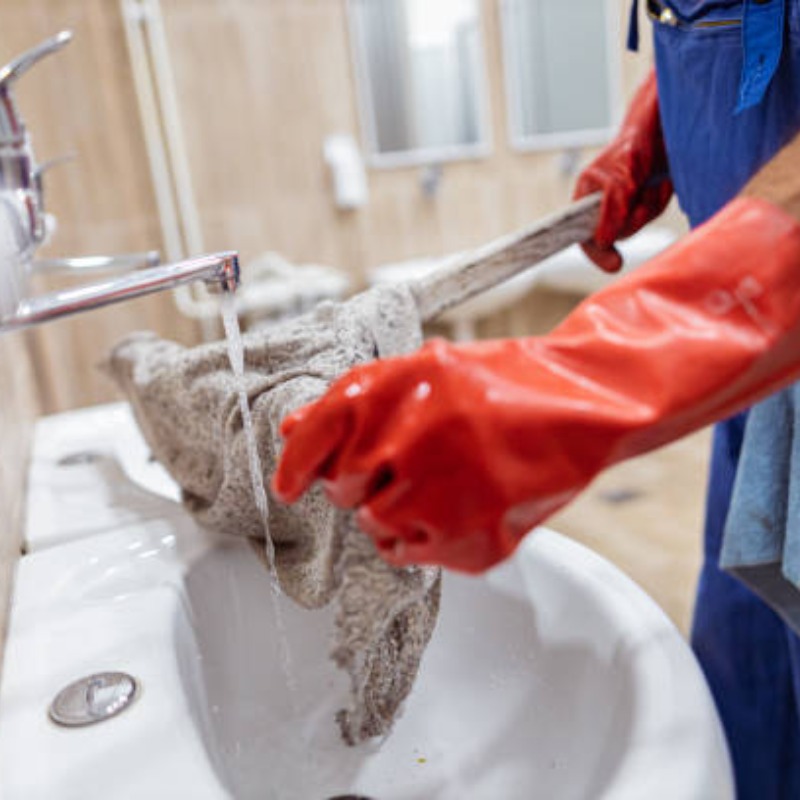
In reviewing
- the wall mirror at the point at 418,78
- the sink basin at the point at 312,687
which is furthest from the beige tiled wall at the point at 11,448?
the wall mirror at the point at 418,78

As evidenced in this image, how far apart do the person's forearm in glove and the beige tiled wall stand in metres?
0.42

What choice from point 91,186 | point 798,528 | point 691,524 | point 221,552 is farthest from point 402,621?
point 91,186

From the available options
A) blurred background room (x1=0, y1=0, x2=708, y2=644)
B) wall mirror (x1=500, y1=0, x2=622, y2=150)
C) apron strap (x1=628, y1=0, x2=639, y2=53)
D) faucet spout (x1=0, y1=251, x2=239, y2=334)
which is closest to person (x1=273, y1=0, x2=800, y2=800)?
faucet spout (x1=0, y1=251, x2=239, y2=334)

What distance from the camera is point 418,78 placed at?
2430 mm

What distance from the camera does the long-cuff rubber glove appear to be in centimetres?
86

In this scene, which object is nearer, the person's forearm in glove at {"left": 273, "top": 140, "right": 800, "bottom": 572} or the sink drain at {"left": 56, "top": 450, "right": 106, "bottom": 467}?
the person's forearm in glove at {"left": 273, "top": 140, "right": 800, "bottom": 572}

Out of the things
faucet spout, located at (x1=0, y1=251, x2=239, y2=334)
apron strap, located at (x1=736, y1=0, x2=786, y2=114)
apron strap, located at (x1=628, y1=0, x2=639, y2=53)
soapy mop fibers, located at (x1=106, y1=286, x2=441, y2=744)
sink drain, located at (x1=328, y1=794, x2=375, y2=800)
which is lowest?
sink drain, located at (x1=328, y1=794, x2=375, y2=800)

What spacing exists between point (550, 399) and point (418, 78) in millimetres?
2369

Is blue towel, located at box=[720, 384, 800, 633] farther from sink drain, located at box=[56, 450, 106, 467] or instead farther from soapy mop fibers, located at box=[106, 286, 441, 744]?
sink drain, located at box=[56, 450, 106, 467]

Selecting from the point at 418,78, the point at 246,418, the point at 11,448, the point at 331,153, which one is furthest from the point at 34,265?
the point at 418,78

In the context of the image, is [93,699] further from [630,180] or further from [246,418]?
[630,180]

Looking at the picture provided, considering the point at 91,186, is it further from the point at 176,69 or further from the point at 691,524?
the point at 691,524

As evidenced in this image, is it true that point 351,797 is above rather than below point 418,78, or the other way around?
below

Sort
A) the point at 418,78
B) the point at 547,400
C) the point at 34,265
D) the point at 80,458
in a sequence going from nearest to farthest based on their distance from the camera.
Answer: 1. the point at 547,400
2. the point at 34,265
3. the point at 80,458
4. the point at 418,78
